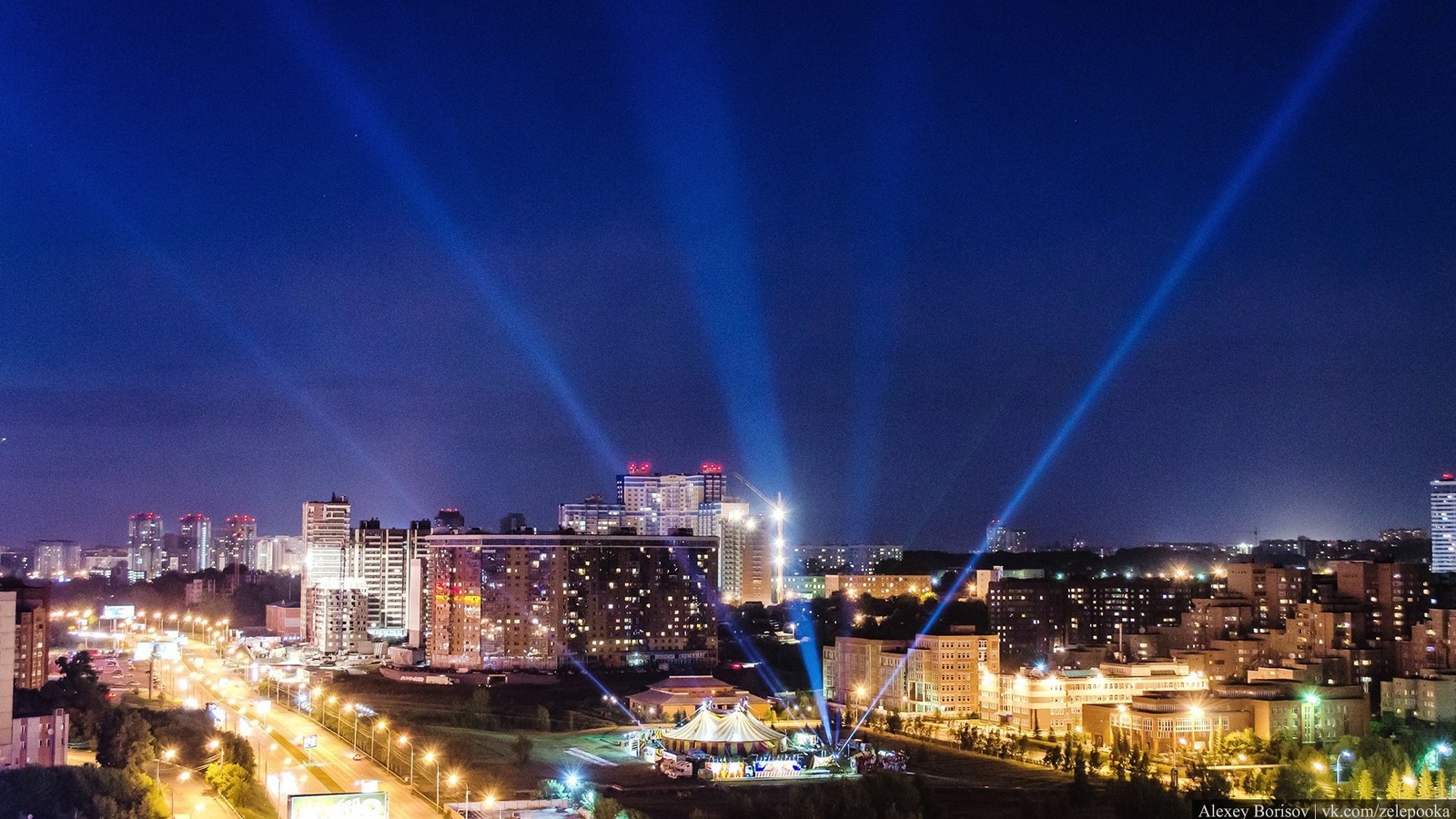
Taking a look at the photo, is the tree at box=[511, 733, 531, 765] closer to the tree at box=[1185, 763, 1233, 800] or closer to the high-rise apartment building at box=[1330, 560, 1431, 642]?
the tree at box=[1185, 763, 1233, 800]

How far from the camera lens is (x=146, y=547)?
76.3m

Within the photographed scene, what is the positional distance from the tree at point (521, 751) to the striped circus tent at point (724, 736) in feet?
6.33

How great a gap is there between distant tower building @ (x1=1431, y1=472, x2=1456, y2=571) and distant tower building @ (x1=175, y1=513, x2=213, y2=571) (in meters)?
53.9

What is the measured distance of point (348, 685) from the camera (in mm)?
32344

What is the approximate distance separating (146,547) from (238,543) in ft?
14.0

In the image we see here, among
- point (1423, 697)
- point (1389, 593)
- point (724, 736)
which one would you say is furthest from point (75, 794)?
point (1389, 593)

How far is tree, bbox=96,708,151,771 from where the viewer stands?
17.9 m

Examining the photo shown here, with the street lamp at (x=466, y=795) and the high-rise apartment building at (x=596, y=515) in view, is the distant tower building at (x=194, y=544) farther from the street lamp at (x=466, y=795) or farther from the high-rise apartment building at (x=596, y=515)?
the street lamp at (x=466, y=795)

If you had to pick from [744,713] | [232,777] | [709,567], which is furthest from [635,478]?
[232,777]

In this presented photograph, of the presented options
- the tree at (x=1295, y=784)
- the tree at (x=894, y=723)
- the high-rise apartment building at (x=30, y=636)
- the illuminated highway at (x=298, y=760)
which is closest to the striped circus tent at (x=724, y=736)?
the illuminated highway at (x=298, y=760)

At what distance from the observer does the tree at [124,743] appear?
1789 centimetres

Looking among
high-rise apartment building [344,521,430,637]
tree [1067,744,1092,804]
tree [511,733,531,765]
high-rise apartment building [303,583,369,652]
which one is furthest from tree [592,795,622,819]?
high-rise apartment building [344,521,430,637]

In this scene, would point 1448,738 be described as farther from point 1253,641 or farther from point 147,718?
point 147,718

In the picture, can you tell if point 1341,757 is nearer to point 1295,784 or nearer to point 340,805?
point 1295,784
